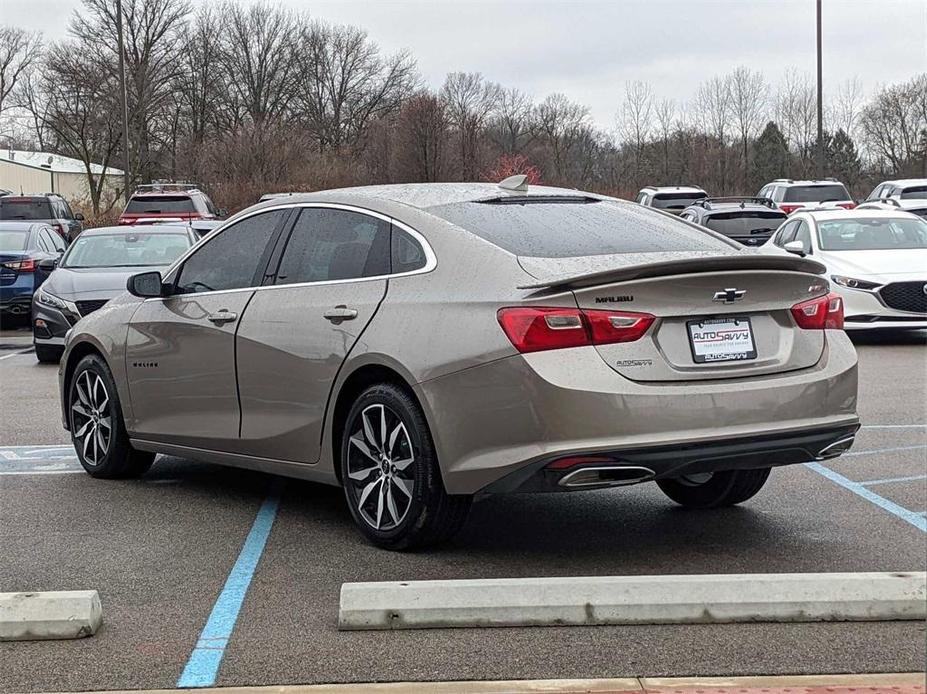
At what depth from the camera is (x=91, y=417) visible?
774cm

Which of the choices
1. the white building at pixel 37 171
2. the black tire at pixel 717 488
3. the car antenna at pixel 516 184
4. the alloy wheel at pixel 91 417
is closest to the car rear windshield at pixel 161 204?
the alloy wheel at pixel 91 417

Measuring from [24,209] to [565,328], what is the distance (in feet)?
87.1

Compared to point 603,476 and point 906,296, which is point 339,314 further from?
point 906,296

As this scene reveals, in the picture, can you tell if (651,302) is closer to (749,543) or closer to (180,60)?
(749,543)

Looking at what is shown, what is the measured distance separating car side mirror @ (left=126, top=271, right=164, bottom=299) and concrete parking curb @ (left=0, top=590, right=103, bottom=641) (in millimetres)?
2701

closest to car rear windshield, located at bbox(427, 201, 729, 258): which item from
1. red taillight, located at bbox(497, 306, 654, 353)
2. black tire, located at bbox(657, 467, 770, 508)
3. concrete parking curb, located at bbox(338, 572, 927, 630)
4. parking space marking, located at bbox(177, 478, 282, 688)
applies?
red taillight, located at bbox(497, 306, 654, 353)

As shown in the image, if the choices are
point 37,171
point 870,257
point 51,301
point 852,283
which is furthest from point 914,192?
point 37,171

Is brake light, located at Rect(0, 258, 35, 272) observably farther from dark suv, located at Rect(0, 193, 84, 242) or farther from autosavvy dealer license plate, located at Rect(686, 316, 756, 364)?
autosavvy dealer license plate, located at Rect(686, 316, 756, 364)

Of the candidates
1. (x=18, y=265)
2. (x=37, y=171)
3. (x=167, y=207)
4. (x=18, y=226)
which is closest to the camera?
(x=18, y=265)

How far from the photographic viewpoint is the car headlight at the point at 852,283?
14961 mm

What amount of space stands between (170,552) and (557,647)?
86.6 inches

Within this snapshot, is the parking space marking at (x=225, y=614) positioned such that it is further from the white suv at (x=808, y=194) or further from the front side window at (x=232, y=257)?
the white suv at (x=808, y=194)

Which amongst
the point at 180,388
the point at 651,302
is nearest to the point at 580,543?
the point at 651,302

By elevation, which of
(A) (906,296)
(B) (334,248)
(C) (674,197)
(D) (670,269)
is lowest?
(A) (906,296)
